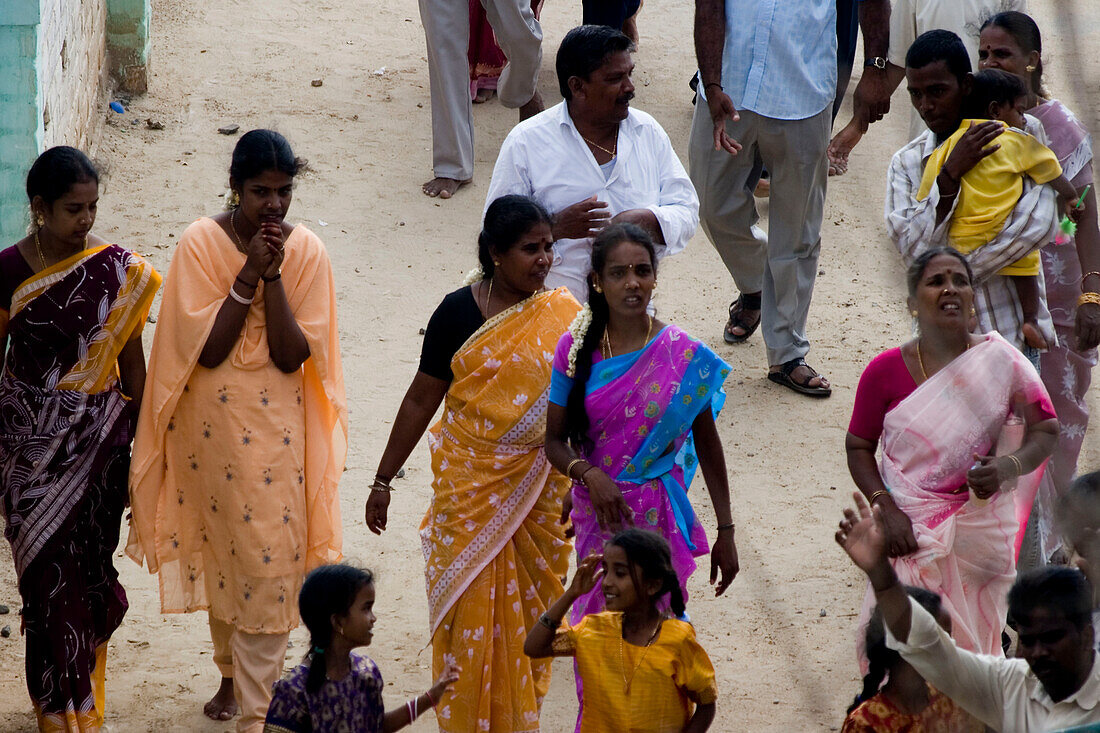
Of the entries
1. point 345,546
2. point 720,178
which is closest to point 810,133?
point 720,178

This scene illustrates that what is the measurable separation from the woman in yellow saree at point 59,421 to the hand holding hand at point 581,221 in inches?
56.5

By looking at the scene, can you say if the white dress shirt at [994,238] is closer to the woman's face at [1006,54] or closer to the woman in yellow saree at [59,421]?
the woman's face at [1006,54]

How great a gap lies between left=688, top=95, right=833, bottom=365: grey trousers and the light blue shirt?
0.08m

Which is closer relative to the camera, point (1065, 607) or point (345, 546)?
point (1065, 607)

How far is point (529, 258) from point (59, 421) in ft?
5.21

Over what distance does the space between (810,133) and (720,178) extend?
1.64 ft

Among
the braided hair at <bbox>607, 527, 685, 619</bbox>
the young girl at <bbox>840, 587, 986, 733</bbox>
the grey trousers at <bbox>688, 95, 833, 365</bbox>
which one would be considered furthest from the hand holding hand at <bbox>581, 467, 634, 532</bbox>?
the grey trousers at <bbox>688, 95, 833, 365</bbox>

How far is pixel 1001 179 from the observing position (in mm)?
4969

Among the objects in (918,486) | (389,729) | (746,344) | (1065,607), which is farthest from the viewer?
(746,344)

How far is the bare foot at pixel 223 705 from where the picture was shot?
5.00m

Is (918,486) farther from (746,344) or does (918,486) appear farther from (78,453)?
(746,344)

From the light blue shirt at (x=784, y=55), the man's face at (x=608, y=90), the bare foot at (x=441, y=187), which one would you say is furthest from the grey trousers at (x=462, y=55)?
the man's face at (x=608, y=90)

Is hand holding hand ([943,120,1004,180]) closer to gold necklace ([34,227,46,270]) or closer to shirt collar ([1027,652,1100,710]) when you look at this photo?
shirt collar ([1027,652,1100,710])

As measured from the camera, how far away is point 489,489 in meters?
4.61
